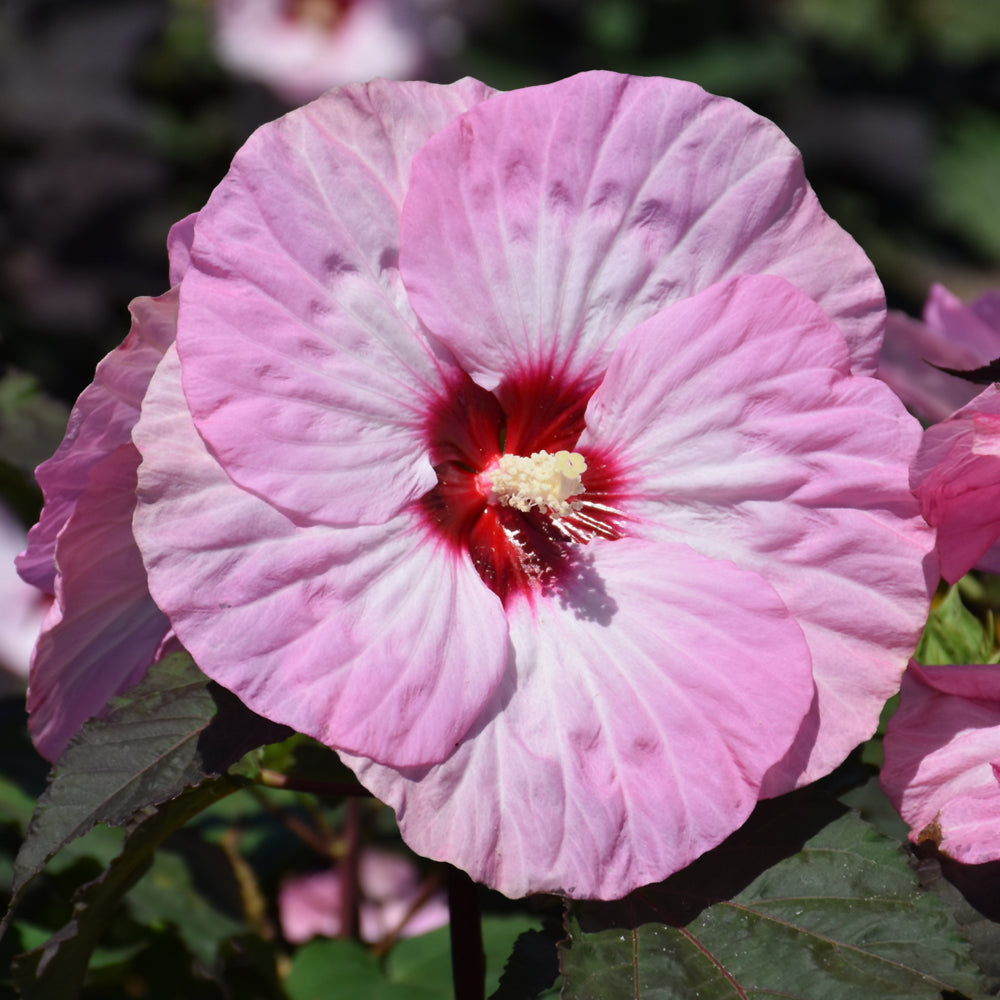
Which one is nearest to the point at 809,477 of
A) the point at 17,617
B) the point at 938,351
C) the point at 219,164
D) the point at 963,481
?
the point at 963,481

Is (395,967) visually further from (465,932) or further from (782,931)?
(782,931)

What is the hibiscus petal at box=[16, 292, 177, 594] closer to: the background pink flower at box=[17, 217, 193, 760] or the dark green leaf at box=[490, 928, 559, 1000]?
the background pink flower at box=[17, 217, 193, 760]

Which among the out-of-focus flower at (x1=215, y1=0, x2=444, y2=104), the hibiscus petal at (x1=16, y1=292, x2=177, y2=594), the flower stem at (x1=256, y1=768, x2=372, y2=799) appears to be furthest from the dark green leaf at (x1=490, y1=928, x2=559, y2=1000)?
the out-of-focus flower at (x1=215, y1=0, x2=444, y2=104)

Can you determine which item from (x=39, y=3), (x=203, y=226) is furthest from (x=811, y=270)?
(x=39, y=3)

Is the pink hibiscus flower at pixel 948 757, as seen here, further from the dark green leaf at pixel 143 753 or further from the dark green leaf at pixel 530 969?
the dark green leaf at pixel 143 753

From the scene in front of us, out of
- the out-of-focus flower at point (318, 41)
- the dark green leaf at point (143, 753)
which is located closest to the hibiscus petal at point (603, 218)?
the dark green leaf at point (143, 753)

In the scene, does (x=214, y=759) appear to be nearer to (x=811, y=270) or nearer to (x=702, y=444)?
(x=702, y=444)
